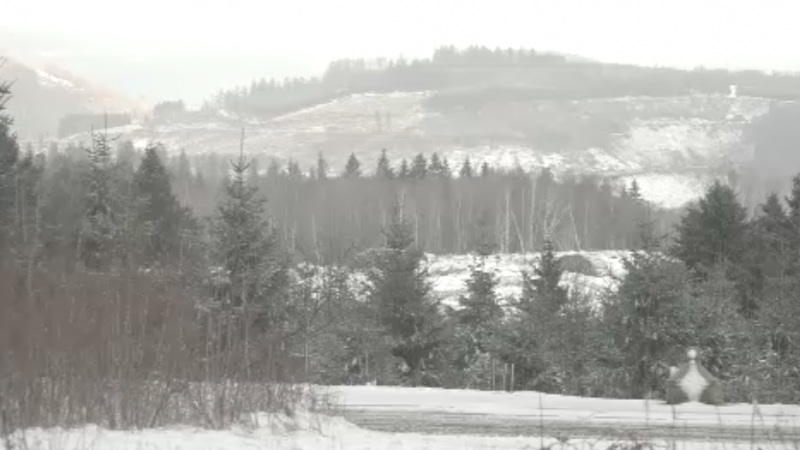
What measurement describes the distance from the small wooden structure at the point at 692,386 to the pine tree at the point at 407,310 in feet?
42.0

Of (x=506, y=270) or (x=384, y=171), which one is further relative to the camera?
(x=384, y=171)

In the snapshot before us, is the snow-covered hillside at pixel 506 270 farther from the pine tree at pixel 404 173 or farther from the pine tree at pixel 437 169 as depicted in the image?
the pine tree at pixel 437 169

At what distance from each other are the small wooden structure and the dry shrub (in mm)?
8016

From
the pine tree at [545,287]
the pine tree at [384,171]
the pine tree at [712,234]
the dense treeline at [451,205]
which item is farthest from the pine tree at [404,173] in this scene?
the pine tree at [545,287]

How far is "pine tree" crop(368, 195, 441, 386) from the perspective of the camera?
30828 mm

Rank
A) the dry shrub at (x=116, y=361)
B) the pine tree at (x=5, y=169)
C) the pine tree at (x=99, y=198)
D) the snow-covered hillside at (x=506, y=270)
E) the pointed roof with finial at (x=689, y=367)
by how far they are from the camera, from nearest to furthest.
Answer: the dry shrub at (x=116, y=361) → the pointed roof with finial at (x=689, y=367) → the pine tree at (x=5, y=169) → the pine tree at (x=99, y=198) → the snow-covered hillside at (x=506, y=270)

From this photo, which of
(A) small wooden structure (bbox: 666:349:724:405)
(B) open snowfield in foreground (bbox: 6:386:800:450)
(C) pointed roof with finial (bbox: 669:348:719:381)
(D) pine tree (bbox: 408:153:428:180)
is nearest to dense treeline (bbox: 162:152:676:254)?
(D) pine tree (bbox: 408:153:428:180)

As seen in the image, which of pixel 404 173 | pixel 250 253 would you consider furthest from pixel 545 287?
pixel 404 173

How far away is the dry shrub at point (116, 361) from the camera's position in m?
10.9

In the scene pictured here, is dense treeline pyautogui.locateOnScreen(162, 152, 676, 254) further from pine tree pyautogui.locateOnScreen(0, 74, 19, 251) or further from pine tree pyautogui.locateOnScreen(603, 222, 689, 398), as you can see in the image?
pine tree pyautogui.locateOnScreen(603, 222, 689, 398)

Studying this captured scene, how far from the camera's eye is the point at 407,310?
31.1 meters

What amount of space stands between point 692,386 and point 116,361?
36.5 ft

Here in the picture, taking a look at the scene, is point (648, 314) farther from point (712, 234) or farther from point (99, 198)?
point (99, 198)

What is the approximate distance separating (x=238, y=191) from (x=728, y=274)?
2406cm
